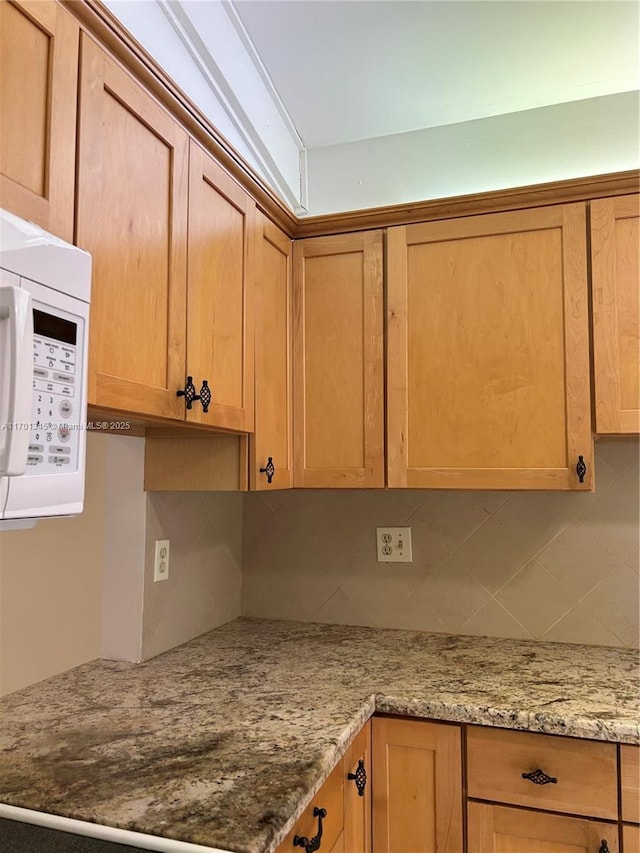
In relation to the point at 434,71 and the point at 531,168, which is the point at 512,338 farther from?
the point at 434,71

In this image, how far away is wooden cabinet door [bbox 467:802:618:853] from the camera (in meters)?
1.36

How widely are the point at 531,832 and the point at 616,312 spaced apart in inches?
50.7

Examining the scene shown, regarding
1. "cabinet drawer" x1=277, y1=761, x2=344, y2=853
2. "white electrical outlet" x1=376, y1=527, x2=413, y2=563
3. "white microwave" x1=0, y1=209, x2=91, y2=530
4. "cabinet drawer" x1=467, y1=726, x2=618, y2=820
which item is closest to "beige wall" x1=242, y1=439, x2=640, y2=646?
"white electrical outlet" x1=376, y1=527, x2=413, y2=563

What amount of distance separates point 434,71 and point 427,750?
195 centimetres

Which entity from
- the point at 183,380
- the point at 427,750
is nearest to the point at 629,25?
the point at 183,380

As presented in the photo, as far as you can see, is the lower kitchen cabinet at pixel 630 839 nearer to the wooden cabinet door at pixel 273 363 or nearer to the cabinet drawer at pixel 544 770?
the cabinet drawer at pixel 544 770

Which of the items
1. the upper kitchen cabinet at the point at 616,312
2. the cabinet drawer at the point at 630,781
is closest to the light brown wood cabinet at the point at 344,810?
the cabinet drawer at the point at 630,781

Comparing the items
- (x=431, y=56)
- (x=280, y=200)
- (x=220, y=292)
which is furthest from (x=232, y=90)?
(x=220, y=292)

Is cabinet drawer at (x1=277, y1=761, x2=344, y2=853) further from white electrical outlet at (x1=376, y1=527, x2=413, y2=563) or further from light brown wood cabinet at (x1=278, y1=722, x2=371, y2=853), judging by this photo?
white electrical outlet at (x1=376, y1=527, x2=413, y2=563)

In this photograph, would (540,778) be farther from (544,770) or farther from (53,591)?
(53,591)

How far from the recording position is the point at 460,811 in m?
1.45

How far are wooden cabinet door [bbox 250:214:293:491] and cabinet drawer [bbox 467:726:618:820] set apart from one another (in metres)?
0.84

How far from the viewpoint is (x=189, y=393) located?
1377 millimetres

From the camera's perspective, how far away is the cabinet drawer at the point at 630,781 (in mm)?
1330
